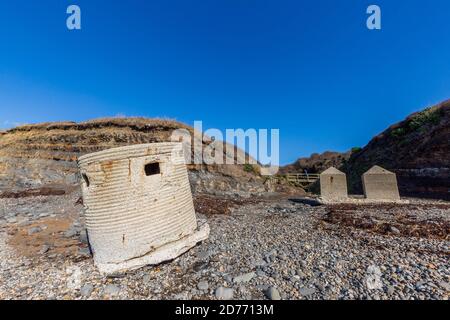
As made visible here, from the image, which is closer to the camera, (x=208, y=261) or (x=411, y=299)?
(x=411, y=299)

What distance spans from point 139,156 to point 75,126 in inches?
818

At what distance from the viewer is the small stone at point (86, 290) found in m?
4.11

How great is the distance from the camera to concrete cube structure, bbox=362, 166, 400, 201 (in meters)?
12.2

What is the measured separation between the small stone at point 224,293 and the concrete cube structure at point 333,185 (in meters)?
10.7

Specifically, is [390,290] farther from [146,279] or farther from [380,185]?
[380,185]

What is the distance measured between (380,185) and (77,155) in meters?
22.4

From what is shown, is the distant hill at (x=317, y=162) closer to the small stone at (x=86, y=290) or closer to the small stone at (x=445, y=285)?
the small stone at (x=445, y=285)

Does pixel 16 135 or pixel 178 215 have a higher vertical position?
pixel 16 135

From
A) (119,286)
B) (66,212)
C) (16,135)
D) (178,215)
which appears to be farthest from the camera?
(16,135)
